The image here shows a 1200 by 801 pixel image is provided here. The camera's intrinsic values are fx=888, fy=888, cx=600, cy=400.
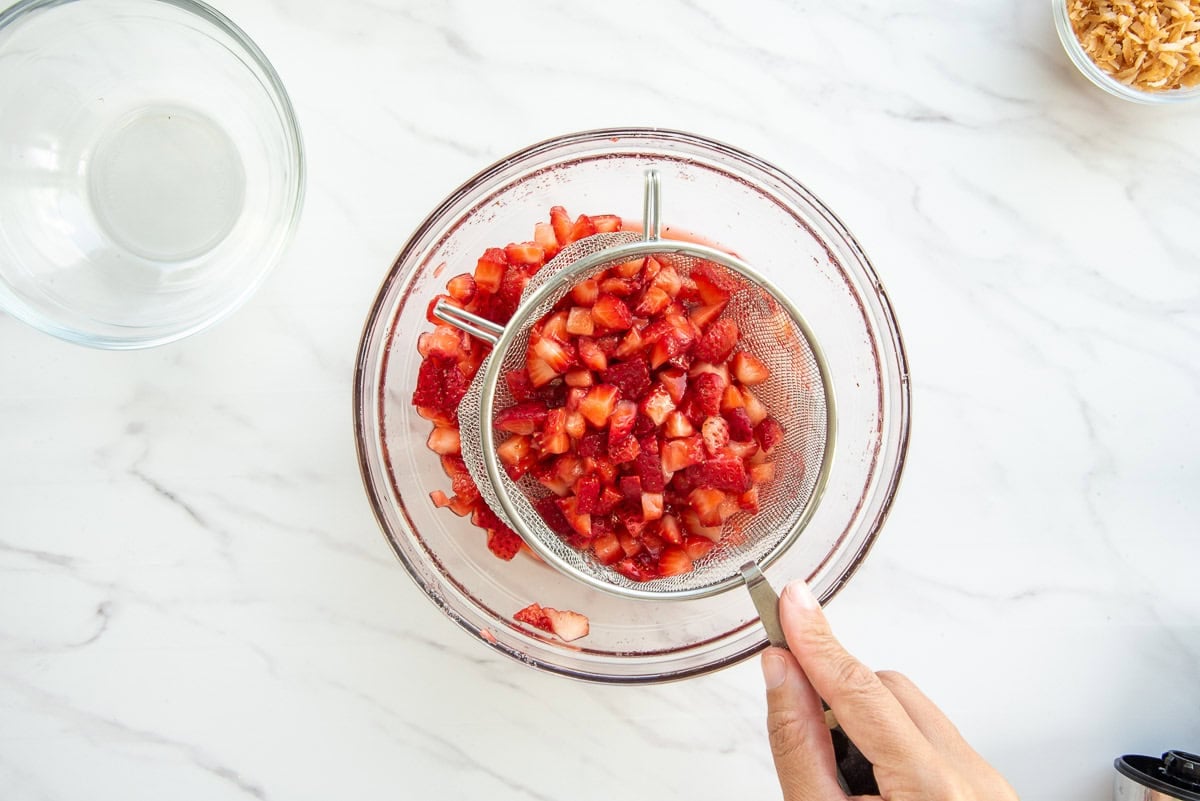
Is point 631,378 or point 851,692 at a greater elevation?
point 631,378

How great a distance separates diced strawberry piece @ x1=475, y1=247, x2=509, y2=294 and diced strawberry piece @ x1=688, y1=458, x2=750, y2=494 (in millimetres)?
498

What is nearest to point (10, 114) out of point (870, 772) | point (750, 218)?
point (750, 218)

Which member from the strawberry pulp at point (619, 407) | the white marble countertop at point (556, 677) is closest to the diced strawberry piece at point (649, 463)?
the strawberry pulp at point (619, 407)

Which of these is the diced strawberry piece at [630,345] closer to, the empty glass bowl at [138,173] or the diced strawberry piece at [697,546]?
the diced strawberry piece at [697,546]

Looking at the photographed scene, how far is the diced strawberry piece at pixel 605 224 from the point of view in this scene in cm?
167

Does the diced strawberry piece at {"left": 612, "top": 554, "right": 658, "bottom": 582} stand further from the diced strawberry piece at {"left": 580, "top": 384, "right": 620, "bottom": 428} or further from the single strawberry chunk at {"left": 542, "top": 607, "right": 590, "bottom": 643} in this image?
the diced strawberry piece at {"left": 580, "top": 384, "right": 620, "bottom": 428}

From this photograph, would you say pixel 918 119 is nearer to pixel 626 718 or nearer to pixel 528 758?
pixel 626 718

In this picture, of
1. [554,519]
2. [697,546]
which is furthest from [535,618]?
[697,546]

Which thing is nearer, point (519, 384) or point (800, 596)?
point (800, 596)

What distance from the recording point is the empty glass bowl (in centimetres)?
176

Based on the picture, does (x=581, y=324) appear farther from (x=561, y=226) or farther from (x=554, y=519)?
(x=554, y=519)

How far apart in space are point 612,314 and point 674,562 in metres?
0.47

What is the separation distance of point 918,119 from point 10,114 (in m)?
1.83

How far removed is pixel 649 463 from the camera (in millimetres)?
1554
